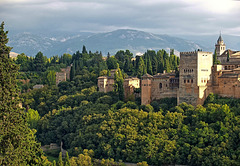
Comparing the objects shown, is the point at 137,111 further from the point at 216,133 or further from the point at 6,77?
the point at 6,77

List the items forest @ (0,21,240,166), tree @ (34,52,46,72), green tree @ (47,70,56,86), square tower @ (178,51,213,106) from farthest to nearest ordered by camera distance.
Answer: tree @ (34,52,46,72)
green tree @ (47,70,56,86)
square tower @ (178,51,213,106)
forest @ (0,21,240,166)

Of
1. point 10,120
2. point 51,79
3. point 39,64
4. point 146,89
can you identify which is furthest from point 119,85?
point 10,120

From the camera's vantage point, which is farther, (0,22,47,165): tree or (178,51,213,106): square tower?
(178,51,213,106): square tower

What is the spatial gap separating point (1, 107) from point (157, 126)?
24432mm

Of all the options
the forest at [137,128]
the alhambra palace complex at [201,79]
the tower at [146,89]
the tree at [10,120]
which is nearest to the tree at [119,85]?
the forest at [137,128]

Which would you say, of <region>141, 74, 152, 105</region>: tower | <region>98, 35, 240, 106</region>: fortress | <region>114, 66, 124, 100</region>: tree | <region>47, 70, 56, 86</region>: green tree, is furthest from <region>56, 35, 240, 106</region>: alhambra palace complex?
<region>47, 70, 56, 86</region>: green tree

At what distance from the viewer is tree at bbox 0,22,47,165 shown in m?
17.7

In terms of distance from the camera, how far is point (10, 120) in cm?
1814

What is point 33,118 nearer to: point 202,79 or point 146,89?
point 146,89

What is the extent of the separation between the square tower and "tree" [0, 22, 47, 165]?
24.7m

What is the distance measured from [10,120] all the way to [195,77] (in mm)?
25358

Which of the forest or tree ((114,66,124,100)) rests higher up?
tree ((114,66,124,100))

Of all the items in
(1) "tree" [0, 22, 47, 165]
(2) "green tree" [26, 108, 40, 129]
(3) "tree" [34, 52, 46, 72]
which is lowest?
(2) "green tree" [26, 108, 40, 129]

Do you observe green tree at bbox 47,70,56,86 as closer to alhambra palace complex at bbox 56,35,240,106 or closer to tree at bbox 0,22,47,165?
alhambra palace complex at bbox 56,35,240,106
